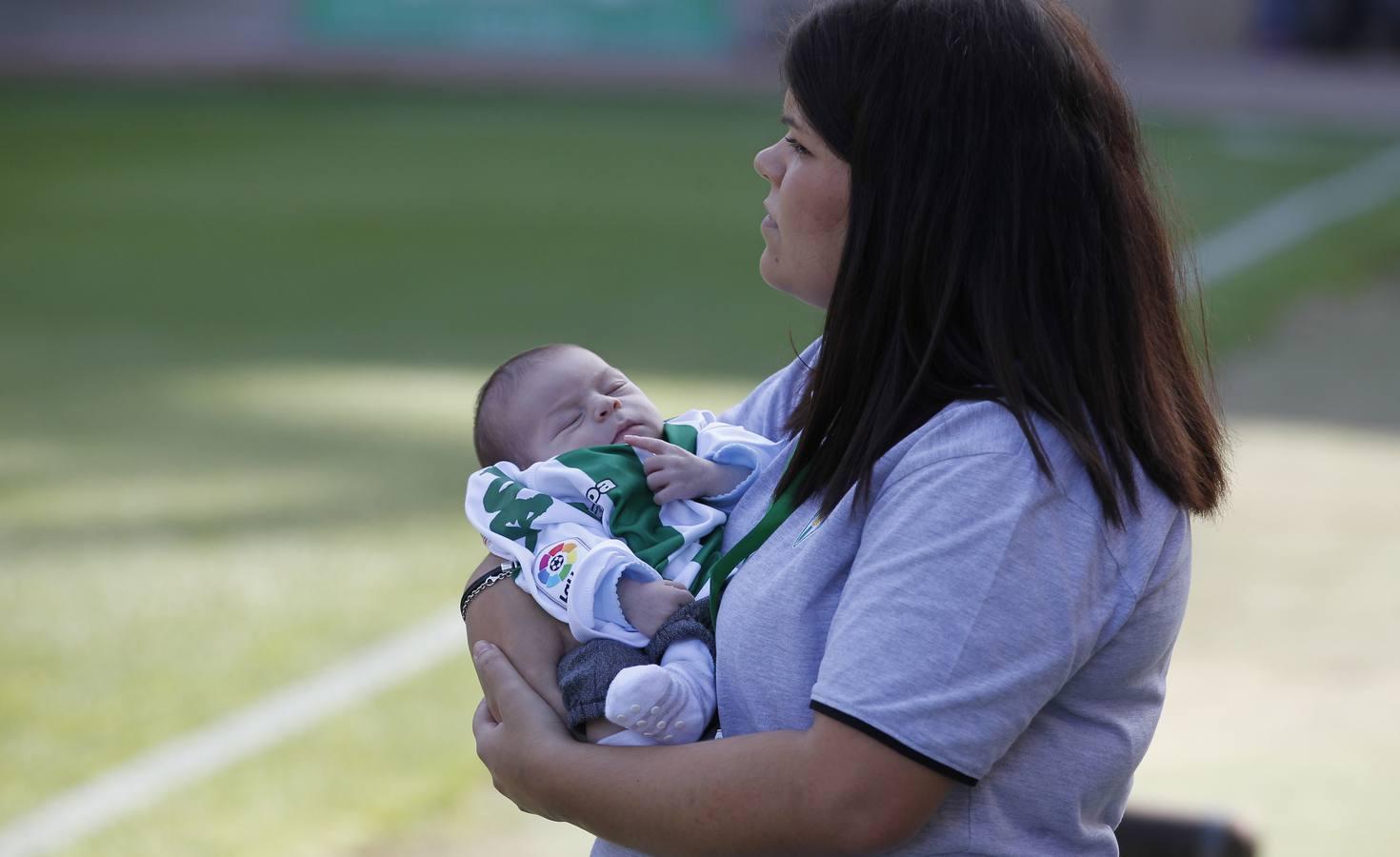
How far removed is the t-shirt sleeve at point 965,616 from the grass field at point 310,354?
0.55 m

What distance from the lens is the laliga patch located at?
187 centimetres

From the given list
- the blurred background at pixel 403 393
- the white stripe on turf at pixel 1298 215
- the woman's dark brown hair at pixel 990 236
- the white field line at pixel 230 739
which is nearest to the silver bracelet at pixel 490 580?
the woman's dark brown hair at pixel 990 236

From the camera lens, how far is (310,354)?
861 cm

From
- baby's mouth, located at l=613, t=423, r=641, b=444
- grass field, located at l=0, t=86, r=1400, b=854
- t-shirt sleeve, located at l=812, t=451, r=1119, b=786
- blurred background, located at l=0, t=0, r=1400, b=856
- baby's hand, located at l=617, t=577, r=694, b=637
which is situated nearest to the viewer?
t-shirt sleeve, located at l=812, t=451, r=1119, b=786

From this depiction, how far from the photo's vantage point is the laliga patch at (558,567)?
1.87 meters

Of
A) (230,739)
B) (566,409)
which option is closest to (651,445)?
(566,409)

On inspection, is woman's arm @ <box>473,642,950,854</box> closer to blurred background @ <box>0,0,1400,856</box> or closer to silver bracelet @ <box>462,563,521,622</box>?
silver bracelet @ <box>462,563,521,622</box>

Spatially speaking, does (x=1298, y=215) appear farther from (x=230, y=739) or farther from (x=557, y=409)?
(x=557, y=409)

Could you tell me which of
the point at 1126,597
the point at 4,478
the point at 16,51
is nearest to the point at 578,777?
the point at 1126,597

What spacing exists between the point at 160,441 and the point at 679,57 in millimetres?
14919

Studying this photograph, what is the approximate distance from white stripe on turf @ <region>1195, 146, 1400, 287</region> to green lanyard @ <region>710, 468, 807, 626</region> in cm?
856

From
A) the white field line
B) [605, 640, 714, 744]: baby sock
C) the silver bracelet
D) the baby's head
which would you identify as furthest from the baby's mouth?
the white field line

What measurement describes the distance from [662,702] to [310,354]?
284 inches

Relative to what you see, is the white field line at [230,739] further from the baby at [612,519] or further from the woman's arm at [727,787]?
the woman's arm at [727,787]
